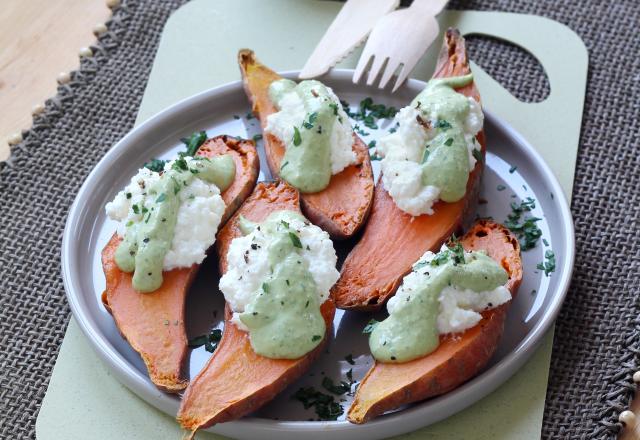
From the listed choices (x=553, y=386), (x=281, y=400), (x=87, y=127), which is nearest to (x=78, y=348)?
(x=281, y=400)

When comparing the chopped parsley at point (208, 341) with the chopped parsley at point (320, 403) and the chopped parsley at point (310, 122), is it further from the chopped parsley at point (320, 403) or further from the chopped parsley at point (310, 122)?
the chopped parsley at point (310, 122)

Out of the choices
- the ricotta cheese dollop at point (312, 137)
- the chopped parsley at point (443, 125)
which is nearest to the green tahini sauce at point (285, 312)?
the ricotta cheese dollop at point (312, 137)

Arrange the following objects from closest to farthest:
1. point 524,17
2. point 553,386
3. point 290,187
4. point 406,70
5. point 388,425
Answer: point 388,425 → point 553,386 → point 290,187 → point 406,70 → point 524,17

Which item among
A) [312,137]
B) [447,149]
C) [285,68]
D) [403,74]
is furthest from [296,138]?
[285,68]

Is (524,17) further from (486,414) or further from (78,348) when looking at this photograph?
(78,348)

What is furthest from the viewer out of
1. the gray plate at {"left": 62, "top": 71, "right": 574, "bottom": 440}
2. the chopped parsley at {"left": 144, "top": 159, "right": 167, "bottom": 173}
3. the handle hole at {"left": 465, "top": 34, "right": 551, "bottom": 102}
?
the handle hole at {"left": 465, "top": 34, "right": 551, "bottom": 102}

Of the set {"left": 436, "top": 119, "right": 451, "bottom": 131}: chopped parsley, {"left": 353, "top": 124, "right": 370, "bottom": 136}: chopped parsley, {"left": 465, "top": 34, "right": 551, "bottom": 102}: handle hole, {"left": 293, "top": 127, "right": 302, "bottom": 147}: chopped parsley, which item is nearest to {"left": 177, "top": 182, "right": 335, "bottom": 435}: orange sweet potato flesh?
{"left": 293, "top": 127, "right": 302, "bottom": 147}: chopped parsley

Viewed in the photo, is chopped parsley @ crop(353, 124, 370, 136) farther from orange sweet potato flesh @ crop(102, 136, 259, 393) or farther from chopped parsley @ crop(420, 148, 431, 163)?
orange sweet potato flesh @ crop(102, 136, 259, 393)
